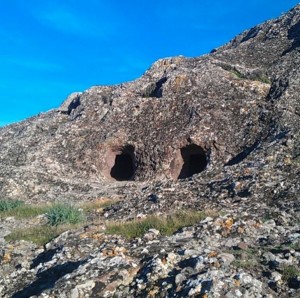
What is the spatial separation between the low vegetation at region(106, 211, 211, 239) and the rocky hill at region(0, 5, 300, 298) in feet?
1.48

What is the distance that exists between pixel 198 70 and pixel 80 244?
19.4 m

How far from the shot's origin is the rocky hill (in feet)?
31.6

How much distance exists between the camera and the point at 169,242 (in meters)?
11.6

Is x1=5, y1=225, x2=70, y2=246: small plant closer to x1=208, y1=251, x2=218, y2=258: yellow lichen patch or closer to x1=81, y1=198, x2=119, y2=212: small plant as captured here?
x1=81, y1=198, x2=119, y2=212: small plant

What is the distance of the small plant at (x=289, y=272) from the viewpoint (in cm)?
905

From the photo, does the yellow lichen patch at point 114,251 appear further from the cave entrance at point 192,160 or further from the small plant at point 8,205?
the cave entrance at point 192,160

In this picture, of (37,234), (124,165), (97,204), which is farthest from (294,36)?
(37,234)

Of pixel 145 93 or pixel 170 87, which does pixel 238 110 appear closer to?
pixel 170 87

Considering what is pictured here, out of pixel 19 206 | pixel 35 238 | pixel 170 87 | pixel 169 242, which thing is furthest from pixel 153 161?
pixel 169 242

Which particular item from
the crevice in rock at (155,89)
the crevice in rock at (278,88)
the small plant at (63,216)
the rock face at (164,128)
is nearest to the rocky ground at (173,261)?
the small plant at (63,216)

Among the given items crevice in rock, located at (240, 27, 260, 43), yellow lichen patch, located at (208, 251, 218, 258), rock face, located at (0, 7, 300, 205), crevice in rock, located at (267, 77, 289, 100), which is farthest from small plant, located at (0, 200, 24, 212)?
crevice in rock, located at (240, 27, 260, 43)

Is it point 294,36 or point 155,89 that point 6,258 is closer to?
point 155,89

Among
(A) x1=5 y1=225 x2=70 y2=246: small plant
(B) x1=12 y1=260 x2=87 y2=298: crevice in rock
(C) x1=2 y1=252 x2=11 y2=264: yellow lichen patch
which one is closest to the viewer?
(B) x1=12 y1=260 x2=87 y2=298: crevice in rock

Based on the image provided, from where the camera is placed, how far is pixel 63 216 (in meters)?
16.0
